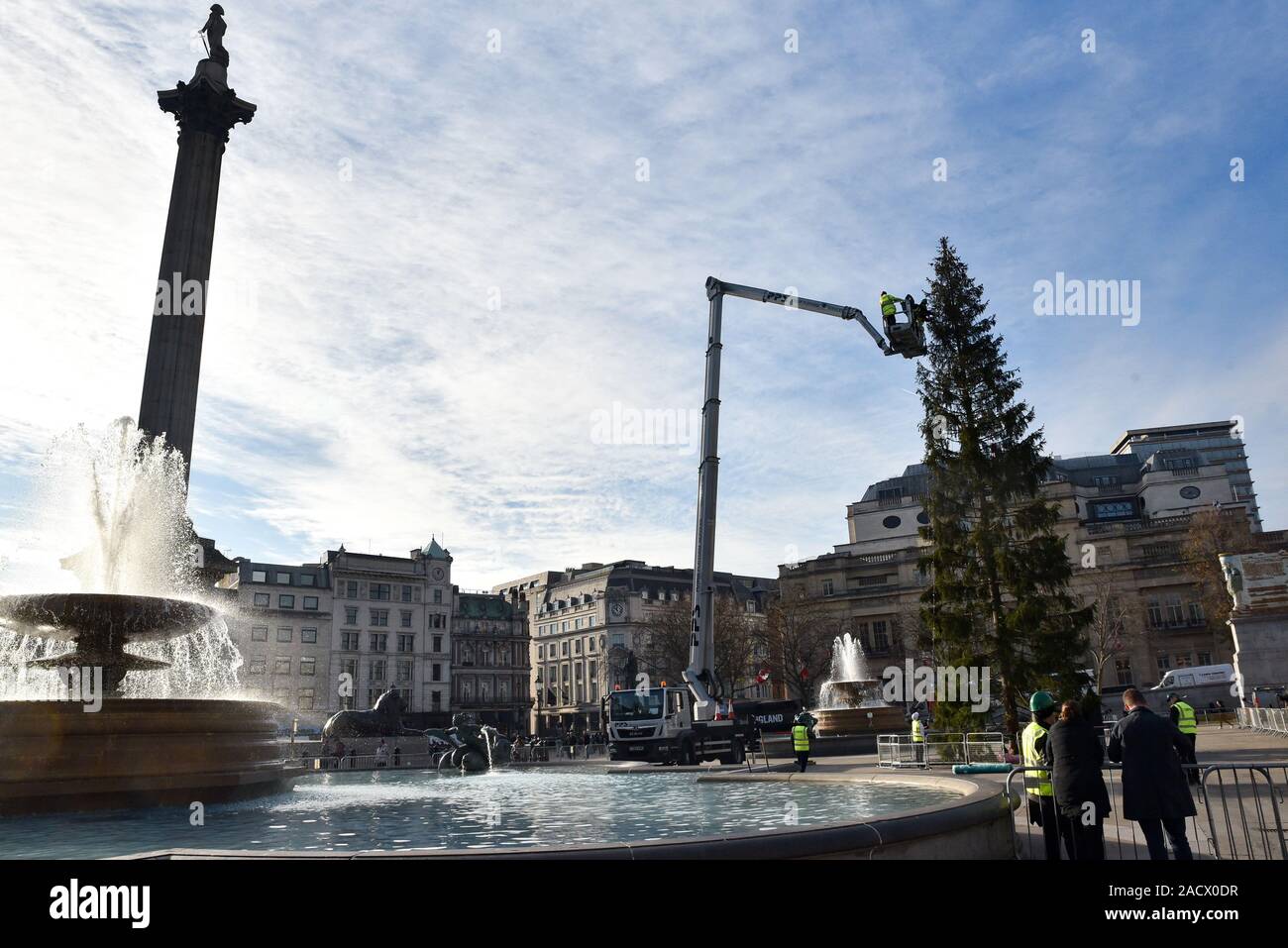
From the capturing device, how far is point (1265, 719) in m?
28.7

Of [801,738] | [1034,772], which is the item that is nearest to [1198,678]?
[801,738]

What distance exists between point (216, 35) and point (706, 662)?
1050 inches

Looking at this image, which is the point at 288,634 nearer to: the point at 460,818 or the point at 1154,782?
the point at 460,818

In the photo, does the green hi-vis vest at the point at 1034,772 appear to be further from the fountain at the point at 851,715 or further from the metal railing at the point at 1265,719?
the fountain at the point at 851,715

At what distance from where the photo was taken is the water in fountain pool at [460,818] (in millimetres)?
8961

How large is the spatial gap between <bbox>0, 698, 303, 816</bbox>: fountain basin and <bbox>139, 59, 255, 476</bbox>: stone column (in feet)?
48.5

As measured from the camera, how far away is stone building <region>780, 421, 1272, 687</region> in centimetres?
6506

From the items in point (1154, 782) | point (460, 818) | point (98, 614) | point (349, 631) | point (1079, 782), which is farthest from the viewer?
point (349, 631)

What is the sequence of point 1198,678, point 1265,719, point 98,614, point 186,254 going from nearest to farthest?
1. point 98,614
2. point 186,254
3. point 1265,719
4. point 1198,678

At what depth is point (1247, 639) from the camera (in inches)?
1240

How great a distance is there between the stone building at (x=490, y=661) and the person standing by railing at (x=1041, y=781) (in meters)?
84.0
